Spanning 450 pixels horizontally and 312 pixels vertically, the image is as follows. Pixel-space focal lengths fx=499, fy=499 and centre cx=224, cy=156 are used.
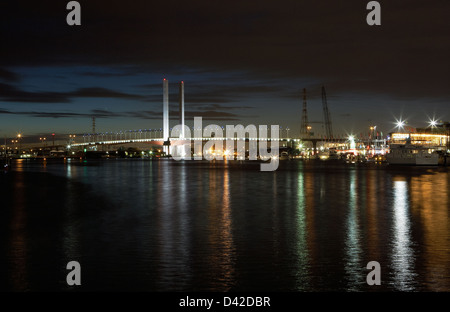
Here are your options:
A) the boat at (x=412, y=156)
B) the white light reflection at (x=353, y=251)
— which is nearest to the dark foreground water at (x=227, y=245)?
the white light reflection at (x=353, y=251)

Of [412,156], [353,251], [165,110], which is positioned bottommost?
[353,251]

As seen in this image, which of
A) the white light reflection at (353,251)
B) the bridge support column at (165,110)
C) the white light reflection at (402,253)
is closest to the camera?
the white light reflection at (402,253)

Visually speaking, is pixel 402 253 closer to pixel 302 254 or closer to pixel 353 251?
pixel 353 251

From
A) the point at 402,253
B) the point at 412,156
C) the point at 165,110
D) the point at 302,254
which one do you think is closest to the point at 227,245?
the point at 302,254

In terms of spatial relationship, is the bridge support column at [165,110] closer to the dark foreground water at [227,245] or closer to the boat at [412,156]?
the boat at [412,156]

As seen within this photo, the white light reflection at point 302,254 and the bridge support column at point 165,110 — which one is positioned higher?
the bridge support column at point 165,110

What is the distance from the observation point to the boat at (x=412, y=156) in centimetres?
8119

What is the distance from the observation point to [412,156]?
85.1 metres

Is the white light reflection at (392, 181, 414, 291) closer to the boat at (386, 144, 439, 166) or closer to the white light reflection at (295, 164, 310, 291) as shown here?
the white light reflection at (295, 164, 310, 291)

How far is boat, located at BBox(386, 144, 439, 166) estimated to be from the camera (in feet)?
266
